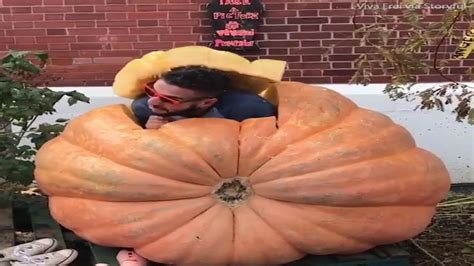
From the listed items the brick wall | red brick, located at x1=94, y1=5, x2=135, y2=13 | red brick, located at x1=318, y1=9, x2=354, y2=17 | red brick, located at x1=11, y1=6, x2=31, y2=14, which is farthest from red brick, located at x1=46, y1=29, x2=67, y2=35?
red brick, located at x1=318, y1=9, x2=354, y2=17

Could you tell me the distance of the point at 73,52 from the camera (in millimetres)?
5988

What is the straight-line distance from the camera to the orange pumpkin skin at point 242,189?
10.1 ft

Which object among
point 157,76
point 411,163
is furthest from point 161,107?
point 411,163

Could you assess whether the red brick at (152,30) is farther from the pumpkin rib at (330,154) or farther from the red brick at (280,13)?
the pumpkin rib at (330,154)

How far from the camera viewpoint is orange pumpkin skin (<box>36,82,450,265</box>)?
3066mm

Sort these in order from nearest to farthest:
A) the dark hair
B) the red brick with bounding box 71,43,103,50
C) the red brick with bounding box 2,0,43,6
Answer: the dark hair
the red brick with bounding box 2,0,43,6
the red brick with bounding box 71,43,103,50

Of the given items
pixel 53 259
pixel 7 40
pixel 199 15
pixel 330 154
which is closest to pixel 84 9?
pixel 7 40

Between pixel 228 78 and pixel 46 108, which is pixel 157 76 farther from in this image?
pixel 46 108

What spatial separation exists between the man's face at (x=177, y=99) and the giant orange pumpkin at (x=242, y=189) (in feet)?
0.45

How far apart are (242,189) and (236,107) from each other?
1.66 feet

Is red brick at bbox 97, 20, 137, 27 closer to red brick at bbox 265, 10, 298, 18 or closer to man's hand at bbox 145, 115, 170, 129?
red brick at bbox 265, 10, 298, 18

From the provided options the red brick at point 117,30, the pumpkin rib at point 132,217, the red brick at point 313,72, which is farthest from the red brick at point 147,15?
the pumpkin rib at point 132,217

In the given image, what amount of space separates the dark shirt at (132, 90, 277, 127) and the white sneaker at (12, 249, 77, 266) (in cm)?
68

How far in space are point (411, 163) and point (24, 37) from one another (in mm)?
3706
